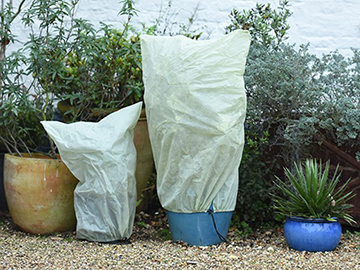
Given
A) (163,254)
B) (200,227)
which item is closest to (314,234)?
(200,227)

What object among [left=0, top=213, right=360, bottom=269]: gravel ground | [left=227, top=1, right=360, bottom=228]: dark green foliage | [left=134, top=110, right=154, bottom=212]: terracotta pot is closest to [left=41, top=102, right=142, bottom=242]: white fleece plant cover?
[left=0, top=213, right=360, bottom=269]: gravel ground

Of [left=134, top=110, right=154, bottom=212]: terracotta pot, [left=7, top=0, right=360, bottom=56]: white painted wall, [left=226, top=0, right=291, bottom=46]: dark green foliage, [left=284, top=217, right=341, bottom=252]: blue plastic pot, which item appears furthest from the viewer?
[left=7, top=0, right=360, bottom=56]: white painted wall

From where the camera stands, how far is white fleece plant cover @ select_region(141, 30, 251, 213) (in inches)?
134

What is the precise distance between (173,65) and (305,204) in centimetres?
121

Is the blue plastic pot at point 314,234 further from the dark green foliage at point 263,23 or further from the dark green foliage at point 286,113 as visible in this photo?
the dark green foliage at point 263,23

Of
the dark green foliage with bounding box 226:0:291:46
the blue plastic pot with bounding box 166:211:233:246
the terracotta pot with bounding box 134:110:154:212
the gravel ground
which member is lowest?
the gravel ground

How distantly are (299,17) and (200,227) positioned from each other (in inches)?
91.3

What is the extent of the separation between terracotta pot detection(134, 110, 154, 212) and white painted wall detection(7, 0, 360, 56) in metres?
1.10

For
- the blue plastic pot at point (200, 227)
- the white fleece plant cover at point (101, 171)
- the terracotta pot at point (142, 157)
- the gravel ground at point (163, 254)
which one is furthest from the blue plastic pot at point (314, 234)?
the terracotta pot at point (142, 157)

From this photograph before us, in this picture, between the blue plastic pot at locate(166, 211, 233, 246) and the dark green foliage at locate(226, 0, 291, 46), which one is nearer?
the blue plastic pot at locate(166, 211, 233, 246)

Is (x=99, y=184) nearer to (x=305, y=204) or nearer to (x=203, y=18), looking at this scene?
(x=305, y=204)

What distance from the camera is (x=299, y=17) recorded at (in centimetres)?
491

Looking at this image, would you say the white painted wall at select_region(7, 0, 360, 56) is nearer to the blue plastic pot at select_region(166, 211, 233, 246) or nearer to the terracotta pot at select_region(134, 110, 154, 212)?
the terracotta pot at select_region(134, 110, 154, 212)

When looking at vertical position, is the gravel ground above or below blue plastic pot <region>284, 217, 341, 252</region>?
below
